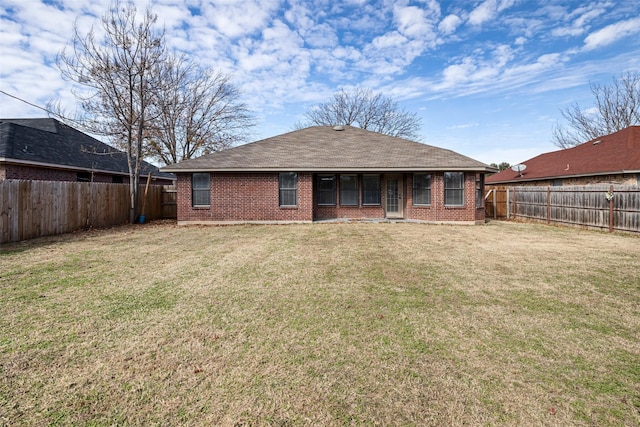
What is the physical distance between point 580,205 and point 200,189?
16.0m

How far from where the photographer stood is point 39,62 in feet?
43.1

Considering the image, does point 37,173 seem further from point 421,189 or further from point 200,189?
point 421,189

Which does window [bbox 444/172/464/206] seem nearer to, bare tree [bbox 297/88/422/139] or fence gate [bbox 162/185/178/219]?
fence gate [bbox 162/185/178/219]

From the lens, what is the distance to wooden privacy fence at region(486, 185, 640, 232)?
1041 centimetres

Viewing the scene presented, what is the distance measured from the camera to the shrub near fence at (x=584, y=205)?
1038cm

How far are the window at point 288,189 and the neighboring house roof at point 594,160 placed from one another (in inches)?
564

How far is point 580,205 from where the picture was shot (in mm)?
12219

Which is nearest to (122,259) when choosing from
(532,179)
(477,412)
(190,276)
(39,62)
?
(190,276)

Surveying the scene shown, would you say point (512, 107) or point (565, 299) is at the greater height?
point (512, 107)

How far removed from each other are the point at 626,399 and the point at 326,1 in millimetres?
13342

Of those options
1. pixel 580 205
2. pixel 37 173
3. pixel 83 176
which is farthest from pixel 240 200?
pixel 580 205

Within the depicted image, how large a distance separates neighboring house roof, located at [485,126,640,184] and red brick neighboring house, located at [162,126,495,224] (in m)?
5.87

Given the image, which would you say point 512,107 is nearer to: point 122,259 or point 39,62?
point 122,259

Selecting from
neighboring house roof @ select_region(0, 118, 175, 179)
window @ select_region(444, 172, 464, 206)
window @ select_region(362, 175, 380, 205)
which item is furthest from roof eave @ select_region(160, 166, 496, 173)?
neighboring house roof @ select_region(0, 118, 175, 179)
